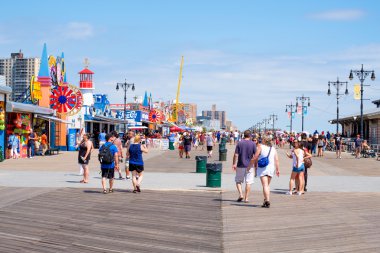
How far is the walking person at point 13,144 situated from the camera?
31156mm

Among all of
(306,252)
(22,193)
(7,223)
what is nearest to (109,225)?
(7,223)

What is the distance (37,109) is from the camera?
34.5 metres

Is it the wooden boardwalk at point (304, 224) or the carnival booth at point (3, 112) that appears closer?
the wooden boardwalk at point (304, 224)

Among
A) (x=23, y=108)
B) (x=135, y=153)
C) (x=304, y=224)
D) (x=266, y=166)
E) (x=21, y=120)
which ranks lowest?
(x=304, y=224)

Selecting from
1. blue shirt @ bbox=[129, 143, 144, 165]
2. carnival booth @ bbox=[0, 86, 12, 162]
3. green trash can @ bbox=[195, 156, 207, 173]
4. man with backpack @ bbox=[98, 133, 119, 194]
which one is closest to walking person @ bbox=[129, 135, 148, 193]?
blue shirt @ bbox=[129, 143, 144, 165]

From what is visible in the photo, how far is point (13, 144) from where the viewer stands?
31.4 metres

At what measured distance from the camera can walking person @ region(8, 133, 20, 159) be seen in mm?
31156

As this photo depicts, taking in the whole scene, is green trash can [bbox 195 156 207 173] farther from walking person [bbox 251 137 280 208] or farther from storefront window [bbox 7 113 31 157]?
storefront window [bbox 7 113 31 157]

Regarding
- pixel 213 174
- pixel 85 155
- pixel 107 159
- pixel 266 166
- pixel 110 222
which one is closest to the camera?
pixel 110 222

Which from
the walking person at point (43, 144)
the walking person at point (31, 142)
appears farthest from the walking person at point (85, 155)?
the walking person at point (43, 144)

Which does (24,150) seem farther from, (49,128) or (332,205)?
(332,205)

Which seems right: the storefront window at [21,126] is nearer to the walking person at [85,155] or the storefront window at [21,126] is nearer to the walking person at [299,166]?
the walking person at [85,155]

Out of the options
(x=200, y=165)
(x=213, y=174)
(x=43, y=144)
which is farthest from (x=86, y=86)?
(x=213, y=174)

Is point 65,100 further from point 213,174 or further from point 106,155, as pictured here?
point 106,155
